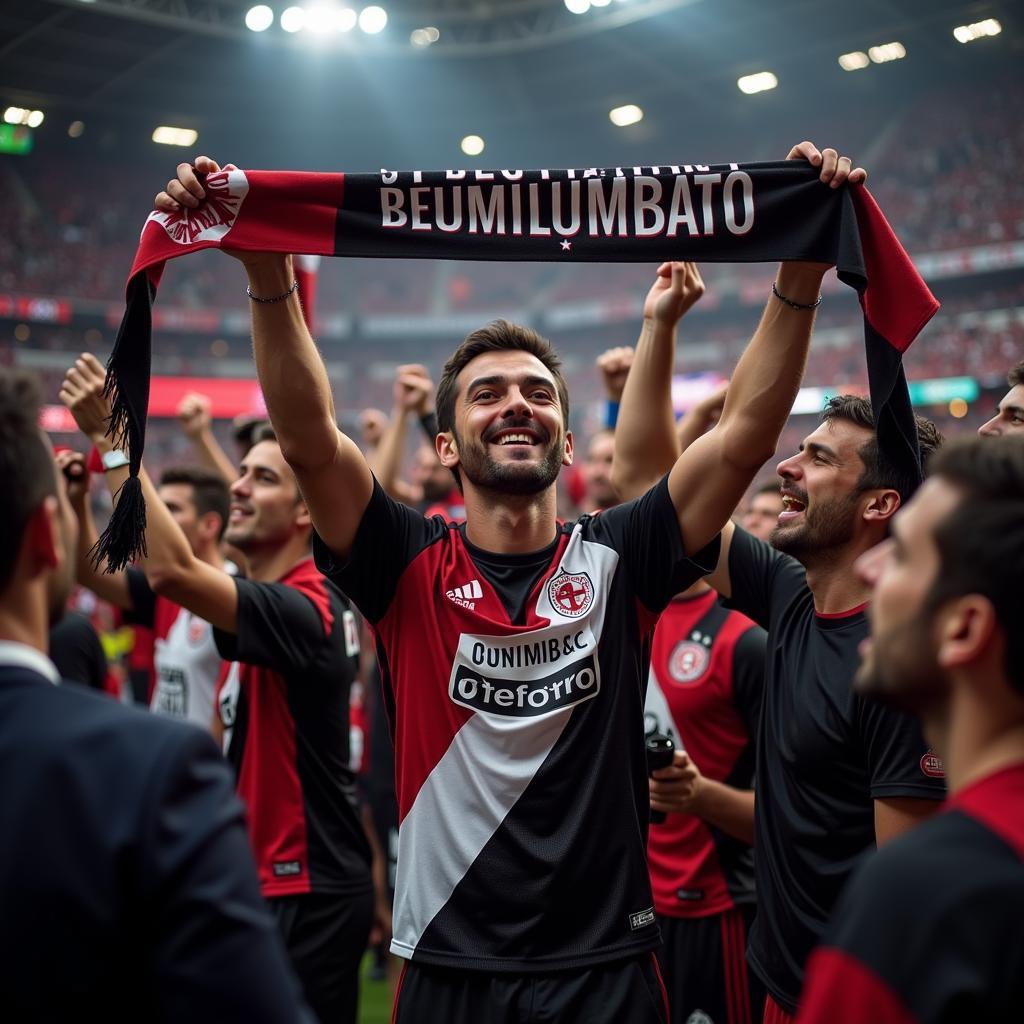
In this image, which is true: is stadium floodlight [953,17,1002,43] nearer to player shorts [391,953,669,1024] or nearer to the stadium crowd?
the stadium crowd

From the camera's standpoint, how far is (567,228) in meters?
3.02

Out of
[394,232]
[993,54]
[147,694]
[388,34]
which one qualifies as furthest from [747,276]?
[394,232]

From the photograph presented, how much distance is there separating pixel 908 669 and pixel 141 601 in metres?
4.35

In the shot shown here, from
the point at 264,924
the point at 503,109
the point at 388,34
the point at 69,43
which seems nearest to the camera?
the point at 264,924

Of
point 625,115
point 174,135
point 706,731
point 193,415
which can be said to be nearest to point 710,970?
point 706,731

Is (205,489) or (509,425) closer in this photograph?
(509,425)

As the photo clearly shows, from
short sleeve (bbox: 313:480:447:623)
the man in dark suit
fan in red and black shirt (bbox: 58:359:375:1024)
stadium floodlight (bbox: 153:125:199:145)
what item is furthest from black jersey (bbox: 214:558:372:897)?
stadium floodlight (bbox: 153:125:199:145)

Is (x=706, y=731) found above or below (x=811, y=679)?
below

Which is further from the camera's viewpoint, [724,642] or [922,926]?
[724,642]

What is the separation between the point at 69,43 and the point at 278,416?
26862 mm

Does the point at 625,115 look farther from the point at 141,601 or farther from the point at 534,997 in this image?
the point at 534,997

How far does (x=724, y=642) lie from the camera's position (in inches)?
161

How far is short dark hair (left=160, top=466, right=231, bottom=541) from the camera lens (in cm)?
514

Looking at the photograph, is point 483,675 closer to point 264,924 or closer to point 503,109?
point 264,924
